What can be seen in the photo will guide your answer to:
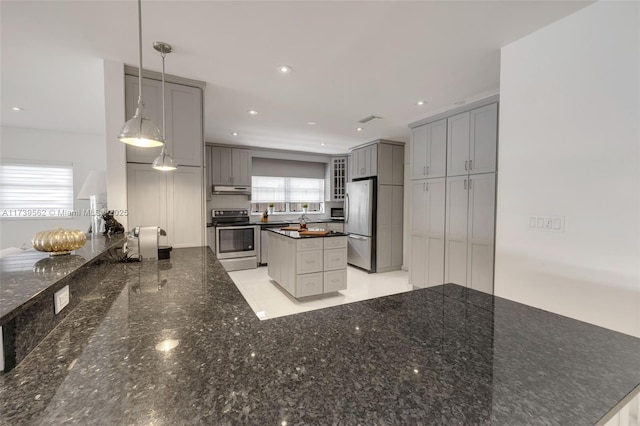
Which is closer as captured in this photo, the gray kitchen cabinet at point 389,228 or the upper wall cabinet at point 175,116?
the upper wall cabinet at point 175,116

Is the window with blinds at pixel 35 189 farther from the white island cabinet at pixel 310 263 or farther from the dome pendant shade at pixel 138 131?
the dome pendant shade at pixel 138 131

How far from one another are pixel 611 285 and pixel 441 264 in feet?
6.32

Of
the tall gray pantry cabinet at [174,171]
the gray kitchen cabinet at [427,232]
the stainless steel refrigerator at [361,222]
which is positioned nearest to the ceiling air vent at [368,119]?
the gray kitchen cabinet at [427,232]

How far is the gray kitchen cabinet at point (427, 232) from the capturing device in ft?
11.5

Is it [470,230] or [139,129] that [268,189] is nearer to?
[470,230]

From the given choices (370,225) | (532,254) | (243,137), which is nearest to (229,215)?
(243,137)

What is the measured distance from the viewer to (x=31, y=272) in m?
1.08

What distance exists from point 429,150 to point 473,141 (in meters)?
0.62

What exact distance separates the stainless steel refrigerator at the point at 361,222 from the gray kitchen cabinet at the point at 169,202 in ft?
10.1

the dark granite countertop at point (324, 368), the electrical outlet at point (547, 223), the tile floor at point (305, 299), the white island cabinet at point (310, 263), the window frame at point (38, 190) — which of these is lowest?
the tile floor at point (305, 299)

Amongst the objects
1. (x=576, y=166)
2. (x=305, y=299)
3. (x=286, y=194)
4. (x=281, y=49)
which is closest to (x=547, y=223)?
(x=576, y=166)

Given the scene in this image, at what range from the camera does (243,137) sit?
16.3ft

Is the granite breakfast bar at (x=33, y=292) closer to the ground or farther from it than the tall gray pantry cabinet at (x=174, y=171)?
closer to the ground

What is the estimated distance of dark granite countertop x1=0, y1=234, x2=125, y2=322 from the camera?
0.77 metres
